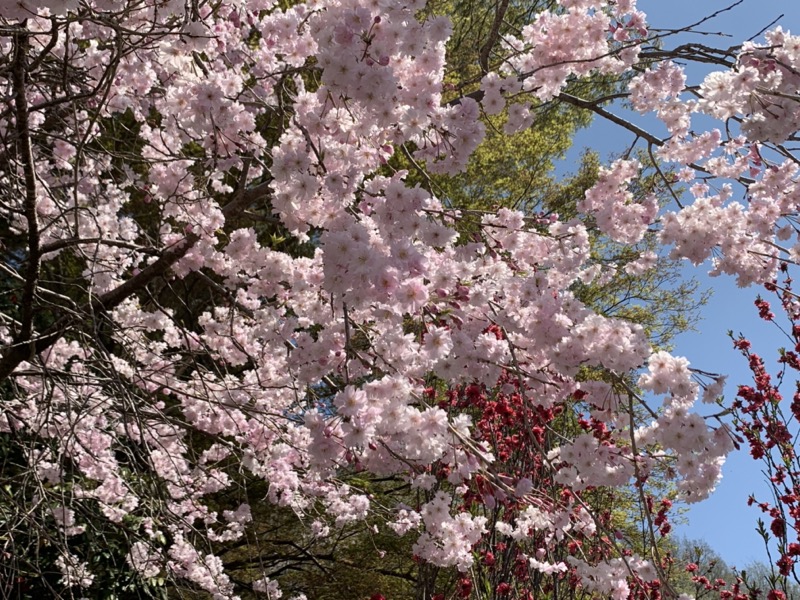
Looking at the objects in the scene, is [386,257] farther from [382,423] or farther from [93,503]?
[93,503]

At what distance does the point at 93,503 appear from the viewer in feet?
17.4

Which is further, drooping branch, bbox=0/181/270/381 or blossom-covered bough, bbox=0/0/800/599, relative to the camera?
drooping branch, bbox=0/181/270/381

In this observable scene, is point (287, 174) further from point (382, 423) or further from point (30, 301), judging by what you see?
point (30, 301)

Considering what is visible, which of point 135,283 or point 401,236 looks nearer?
point 401,236

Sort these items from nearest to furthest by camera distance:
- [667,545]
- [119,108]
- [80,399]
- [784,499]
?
[80,399] → [119,108] → [784,499] → [667,545]

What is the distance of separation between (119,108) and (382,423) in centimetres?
308

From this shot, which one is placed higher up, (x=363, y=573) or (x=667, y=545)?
(x=667, y=545)

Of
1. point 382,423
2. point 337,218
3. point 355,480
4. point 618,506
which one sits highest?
point 618,506

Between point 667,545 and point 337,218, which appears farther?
point 667,545

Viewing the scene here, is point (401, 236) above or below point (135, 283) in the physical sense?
below

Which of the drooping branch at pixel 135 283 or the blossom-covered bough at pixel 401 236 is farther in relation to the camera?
the drooping branch at pixel 135 283

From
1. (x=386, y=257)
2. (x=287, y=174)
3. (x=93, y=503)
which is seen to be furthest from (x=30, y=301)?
(x=93, y=503)

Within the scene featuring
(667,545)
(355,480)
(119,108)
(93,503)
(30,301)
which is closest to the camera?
(30,301)

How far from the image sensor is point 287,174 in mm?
2807
